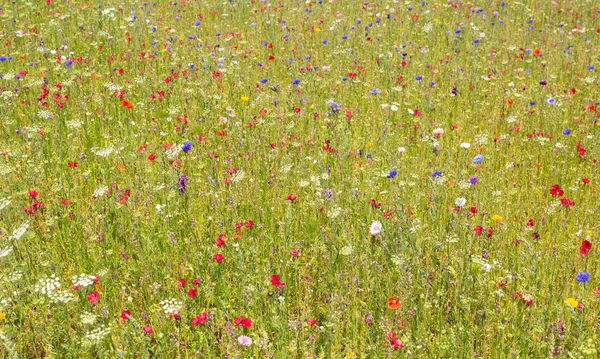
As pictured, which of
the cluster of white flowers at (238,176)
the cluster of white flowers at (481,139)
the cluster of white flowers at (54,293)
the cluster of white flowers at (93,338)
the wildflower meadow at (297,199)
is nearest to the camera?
the cluster of white flowers at (93,338)

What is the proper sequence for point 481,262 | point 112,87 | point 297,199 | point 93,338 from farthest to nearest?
point 112,87
point 297,199
point 481,262
point 93,338

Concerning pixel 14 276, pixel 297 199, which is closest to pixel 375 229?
pixel 297 199

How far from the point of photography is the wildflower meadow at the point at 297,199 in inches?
99.5

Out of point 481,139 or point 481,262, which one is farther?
point 481,139

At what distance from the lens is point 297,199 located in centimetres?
362

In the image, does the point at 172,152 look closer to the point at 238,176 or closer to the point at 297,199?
the point at 238,176

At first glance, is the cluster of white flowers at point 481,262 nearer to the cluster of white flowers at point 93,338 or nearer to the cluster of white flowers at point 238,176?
the cluster of white flowers at point 238,176

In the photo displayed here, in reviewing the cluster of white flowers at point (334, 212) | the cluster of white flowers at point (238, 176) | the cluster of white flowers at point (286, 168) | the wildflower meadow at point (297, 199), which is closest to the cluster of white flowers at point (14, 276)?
the wildflower meadow at point (297, 199)

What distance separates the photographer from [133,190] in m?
3.60

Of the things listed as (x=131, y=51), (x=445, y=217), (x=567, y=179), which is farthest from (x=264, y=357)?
(x=131, y=51)

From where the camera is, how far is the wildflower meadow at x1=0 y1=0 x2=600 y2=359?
99.5 inches

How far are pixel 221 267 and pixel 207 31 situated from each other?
581 cm

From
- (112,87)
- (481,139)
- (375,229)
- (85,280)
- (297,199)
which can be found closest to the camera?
(85,280)

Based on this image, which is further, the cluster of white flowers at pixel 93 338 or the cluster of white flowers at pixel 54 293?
the cluster of white flowers at pixel 54 293
